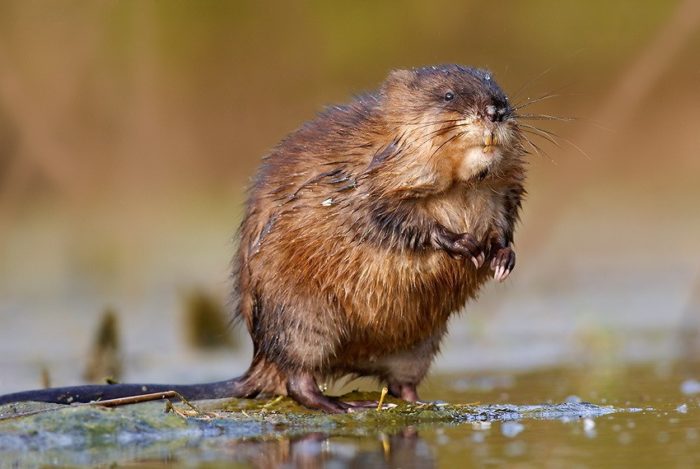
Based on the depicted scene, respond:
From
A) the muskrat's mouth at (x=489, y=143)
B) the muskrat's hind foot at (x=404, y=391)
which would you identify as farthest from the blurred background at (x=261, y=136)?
the muskrat's mouth at (x=489, y=143)

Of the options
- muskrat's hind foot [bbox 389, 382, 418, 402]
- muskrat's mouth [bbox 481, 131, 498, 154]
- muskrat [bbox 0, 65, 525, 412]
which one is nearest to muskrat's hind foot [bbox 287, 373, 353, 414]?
muskrat [bbox 0, 65, 525, 412]

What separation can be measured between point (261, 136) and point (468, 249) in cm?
664

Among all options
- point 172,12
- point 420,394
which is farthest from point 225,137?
point 420,394

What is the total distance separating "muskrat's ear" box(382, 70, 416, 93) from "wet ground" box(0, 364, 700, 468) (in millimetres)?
1295

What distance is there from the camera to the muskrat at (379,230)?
6.39 metres

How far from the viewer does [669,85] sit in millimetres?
13117

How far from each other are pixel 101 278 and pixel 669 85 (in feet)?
16.2

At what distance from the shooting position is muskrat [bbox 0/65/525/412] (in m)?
6.39

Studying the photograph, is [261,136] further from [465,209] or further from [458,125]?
[458,125]

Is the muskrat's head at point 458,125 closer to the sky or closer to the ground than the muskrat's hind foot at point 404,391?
closer to the sky

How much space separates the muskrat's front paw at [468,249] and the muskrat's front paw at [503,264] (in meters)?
0.08

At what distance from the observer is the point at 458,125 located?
632 cm

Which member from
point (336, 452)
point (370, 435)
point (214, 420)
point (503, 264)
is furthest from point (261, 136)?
point (336, 452)

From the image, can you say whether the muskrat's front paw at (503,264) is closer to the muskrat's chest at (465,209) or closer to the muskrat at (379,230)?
the muskrat at (379,230)
